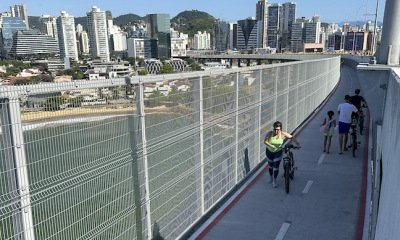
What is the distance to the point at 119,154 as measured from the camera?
3924 mm

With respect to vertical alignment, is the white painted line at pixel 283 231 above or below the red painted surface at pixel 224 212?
above

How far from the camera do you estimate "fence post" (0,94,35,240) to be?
2.71 m

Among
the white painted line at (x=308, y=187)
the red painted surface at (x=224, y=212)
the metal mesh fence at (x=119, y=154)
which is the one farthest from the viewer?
the white painted line at (x=308, y=187)

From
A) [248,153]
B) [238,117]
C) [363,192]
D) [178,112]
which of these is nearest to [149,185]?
[178,112]

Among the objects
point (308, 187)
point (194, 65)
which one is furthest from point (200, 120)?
point (194, 65)

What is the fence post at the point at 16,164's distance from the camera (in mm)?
2711

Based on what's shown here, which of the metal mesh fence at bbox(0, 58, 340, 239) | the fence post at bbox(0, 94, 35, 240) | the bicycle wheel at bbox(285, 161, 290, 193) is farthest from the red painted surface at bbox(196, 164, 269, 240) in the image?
the fence post at bbox(0, 94, 35, 240)

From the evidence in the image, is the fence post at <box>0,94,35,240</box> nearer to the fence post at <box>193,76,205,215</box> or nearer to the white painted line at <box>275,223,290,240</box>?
the fence post at <box>193,76,205,215</box>

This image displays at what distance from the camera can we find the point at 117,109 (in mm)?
3777

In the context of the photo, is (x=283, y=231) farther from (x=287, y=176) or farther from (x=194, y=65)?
(x=194, y=65)

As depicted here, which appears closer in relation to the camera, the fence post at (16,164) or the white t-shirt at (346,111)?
the fence post at (16,164)

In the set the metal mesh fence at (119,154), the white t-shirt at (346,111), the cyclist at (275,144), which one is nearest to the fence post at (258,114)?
the metal mesh fence at (119,154)

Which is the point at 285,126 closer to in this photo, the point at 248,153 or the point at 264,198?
the point at 248,153

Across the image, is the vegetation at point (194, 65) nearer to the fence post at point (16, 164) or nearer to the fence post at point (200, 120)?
the fence post at point (200, 120)
